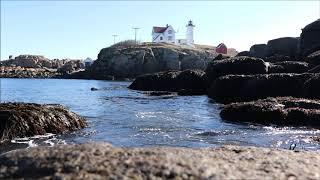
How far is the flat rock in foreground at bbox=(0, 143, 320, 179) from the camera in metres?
7.02

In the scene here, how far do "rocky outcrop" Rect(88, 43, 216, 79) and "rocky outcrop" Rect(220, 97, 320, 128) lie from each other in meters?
88.9

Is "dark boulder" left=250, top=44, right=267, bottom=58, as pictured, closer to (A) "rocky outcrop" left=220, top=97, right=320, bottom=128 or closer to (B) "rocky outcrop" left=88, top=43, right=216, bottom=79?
(B) "rocky outcrop" left=88, top=43, right=216, bottom=79

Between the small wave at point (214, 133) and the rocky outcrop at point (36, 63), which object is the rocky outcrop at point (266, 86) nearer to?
→ the small wave at point (214, 133)

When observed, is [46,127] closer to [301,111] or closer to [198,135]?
[198,135]

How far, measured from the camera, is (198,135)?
1845 cm

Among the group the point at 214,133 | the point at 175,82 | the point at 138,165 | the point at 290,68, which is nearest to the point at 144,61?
the point at 175,82

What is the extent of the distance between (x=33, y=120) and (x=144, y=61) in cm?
9766

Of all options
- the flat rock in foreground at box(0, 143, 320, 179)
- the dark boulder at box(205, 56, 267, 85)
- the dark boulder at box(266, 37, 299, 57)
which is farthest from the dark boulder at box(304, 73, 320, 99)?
the dark boulder at box(266, 37, 299, 57)

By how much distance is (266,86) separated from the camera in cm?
3086

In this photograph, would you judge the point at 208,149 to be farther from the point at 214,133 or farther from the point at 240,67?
the point at 240,67

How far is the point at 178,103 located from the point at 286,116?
45.7ft

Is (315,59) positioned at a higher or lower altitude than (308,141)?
higher

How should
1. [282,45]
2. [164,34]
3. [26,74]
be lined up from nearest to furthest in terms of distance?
1. [282,45]
2. [26,74]
3. [164,34]

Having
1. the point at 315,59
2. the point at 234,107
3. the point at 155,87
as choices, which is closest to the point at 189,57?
the point at 155,87
